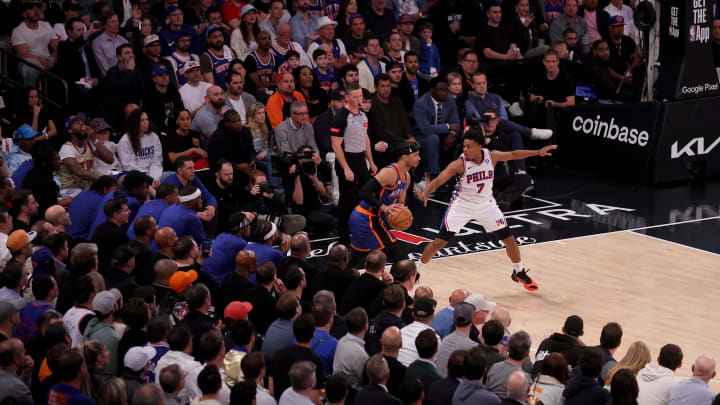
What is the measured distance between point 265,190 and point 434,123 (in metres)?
4.19

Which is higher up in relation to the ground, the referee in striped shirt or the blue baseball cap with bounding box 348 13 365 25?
the blue baseball cap with bounding box 348 13 365 25

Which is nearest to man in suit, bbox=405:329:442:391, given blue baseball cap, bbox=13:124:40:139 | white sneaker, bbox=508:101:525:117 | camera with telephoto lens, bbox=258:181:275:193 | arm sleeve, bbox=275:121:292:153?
camera with telephoto lens, bbox=258:181:275:193

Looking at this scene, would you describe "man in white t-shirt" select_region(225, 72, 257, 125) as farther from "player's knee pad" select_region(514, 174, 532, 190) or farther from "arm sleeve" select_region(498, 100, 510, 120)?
"player's knee pad" select_region(514, 174, 532, 190)

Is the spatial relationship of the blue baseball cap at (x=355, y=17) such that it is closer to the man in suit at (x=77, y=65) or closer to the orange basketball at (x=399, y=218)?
the man in suit at (x=77, y=65)

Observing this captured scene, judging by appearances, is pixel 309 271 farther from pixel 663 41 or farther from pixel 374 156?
pixel 663 41

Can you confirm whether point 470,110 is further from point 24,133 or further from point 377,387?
point 377,387

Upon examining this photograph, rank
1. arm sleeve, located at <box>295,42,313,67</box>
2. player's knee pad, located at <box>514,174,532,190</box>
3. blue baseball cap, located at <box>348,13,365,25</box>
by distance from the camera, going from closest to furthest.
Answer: player's knee pad, located at <box>514,174,532,190</box> < arm sleeve, located at <box>295,42,313,67</box> < blue baseball cap, located at <box>348,13,365,25</box>

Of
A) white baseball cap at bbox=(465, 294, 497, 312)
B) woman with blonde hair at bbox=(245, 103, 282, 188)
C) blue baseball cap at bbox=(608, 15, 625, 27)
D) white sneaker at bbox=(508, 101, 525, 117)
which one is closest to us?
white baseball cap at bbox=(465, 294, 497, 312)

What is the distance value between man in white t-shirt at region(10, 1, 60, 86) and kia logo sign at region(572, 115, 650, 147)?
28.1ft

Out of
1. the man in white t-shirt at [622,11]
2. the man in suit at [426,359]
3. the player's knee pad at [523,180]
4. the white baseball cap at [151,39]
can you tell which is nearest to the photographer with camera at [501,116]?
the player's knee pad at [523,180]

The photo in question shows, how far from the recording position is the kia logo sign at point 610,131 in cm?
1620

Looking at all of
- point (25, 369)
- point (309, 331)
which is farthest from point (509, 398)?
point (25, 369)

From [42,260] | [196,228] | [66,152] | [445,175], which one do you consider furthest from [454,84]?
[42,260]

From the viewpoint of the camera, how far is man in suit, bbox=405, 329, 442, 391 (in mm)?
7000
